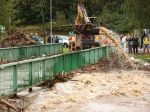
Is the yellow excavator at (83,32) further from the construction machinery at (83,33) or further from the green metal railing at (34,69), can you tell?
the green metal railing at (34,69)

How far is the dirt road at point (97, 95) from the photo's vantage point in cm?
1817

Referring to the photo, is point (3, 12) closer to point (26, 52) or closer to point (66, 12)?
point (26, 52)

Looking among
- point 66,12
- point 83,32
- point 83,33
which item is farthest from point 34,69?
point 66,12

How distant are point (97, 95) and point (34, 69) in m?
2.57

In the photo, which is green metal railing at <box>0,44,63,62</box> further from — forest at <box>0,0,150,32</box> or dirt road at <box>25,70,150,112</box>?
forest at <box>0,0,150,32</box>

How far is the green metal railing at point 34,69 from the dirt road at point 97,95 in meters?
0.62

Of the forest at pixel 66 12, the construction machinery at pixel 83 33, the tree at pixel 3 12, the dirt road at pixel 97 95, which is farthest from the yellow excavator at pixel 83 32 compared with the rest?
the forest at pixel 66 12

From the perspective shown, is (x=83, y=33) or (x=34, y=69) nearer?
(x=34, y=69)

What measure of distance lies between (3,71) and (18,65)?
139 cm

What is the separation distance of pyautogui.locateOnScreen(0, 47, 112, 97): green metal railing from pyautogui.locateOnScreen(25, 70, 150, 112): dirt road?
0.62m

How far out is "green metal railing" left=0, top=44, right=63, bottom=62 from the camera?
32294 mm

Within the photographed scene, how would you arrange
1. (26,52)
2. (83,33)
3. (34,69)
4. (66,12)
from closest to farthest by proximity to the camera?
(34,69)
(26,52)
(83,33)
(66,12)

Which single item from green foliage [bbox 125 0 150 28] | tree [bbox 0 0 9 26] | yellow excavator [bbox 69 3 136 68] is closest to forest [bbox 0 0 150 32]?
tree [bbox 0 0 9 26]

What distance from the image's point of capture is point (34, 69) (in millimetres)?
20812
